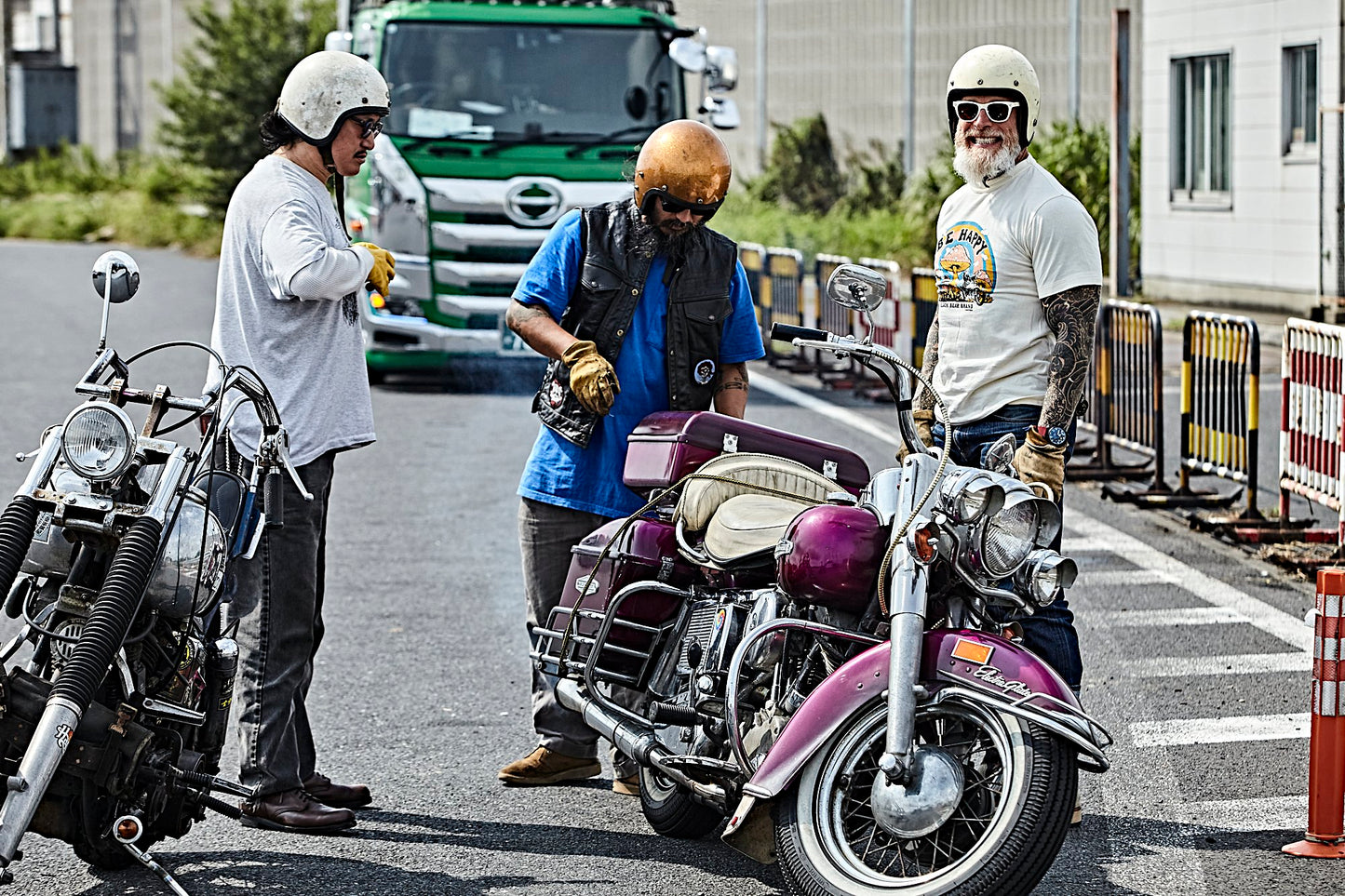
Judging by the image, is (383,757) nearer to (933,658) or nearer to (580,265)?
(580,265)

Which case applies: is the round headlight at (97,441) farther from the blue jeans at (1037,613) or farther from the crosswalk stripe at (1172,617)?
the crosswalk stripe at (1172,617)

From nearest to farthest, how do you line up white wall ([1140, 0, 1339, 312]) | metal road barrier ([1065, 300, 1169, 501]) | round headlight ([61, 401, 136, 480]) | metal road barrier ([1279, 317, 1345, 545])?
round headlight ([61, 401, 136, 480]) → metal road barrier ([1279, 317, 1345, 545]) → metal road barrier ([1065, 300, 1169, 501]) → white wall ([1140, 0, 1339, 312])

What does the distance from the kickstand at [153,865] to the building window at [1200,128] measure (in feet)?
59.9

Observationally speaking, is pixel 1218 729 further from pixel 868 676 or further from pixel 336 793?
pixel 336 793

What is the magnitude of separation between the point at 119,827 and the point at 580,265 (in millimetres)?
1953

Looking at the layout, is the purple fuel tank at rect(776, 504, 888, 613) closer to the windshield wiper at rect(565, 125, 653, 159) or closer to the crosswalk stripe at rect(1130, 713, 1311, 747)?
the crosswalk stripe at rect(1130, 713, 1311, 747)

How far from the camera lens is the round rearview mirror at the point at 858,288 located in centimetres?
436

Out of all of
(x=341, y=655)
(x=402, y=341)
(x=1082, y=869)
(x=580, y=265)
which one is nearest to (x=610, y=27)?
(x=402, y=341)

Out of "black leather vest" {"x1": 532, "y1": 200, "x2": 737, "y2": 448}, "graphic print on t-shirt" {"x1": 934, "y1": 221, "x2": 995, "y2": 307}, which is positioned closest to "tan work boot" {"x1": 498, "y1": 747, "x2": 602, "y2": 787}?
"black leather vest" {"x1": 532, "y1": 200, "x2": 737, "y2": 448}

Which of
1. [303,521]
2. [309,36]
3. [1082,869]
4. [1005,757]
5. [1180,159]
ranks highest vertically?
[309,36]

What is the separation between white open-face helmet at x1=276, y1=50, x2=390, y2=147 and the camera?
500cm

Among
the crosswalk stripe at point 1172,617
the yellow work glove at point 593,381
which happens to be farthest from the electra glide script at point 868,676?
the crosswalk stripe at point 1172,617

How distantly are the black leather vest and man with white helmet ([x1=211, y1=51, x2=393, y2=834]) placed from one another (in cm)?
58

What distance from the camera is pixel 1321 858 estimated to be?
188 inches
